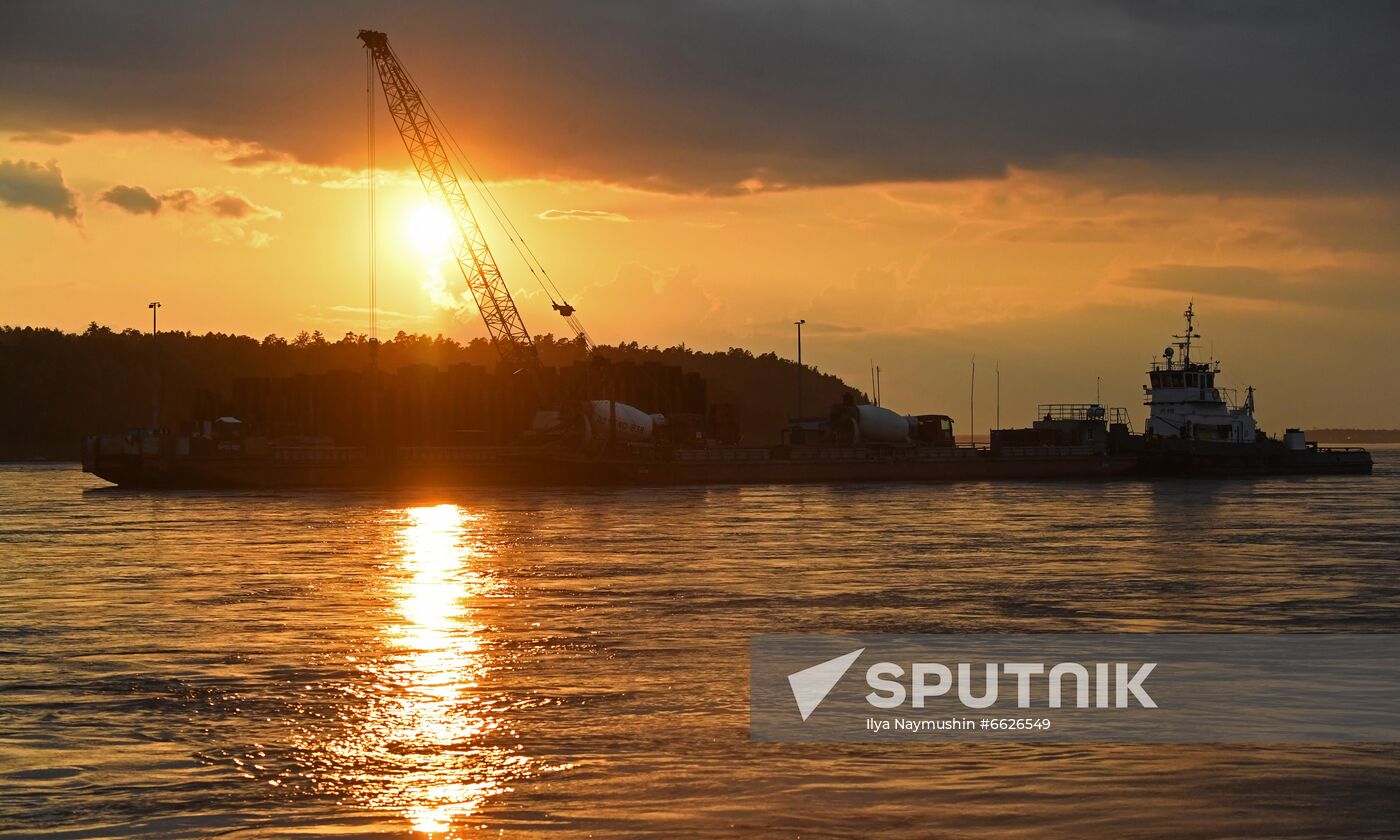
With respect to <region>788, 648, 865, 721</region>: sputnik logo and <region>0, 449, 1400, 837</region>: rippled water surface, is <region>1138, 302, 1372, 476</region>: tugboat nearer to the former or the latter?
<region>0, 449, 1400, 837</region>: rippled water surface

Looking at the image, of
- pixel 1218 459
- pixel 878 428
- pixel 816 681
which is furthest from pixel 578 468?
pixel 816 681

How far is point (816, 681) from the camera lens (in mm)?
25219

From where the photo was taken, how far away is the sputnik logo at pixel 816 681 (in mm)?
22953

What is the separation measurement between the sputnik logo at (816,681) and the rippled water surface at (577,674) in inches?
46.0

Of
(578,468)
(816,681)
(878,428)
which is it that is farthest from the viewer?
(878,428)

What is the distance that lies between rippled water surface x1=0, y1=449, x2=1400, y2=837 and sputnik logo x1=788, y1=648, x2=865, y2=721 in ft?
3.83

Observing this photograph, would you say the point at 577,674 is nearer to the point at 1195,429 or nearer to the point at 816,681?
the point at 816,681

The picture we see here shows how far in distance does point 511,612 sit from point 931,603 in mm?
11130

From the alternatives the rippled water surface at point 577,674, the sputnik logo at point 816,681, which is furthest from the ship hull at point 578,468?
the sputnik logo at point 816,681

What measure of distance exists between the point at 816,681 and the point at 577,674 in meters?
4.41

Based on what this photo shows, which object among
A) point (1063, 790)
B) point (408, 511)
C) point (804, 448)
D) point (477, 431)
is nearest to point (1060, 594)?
point (1063, 790)

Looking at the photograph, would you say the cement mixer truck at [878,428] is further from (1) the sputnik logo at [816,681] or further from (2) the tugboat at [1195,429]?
(1) the sputnik logo at [816,681]

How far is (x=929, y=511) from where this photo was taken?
Answer: 9031cm

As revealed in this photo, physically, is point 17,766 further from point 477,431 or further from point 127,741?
point 477,431
